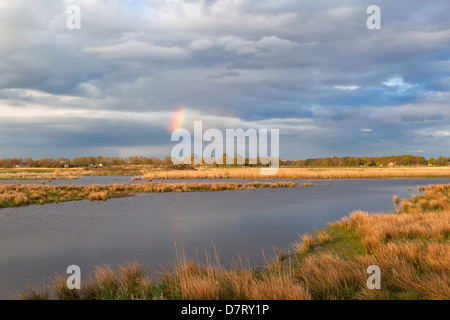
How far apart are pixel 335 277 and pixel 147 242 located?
29.8ft

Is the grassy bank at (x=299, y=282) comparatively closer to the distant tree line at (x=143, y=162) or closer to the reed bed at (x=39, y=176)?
the reed bed at (x=39, y=176)

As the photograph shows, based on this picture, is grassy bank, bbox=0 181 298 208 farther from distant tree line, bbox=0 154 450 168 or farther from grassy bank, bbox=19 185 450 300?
distant tree line, bbox=0 154 450 168

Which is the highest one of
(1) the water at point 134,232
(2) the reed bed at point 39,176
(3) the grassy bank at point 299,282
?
(3) the grassy bank at point 299,282

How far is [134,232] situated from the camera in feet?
52.7

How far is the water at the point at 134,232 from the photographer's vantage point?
36.0 ft

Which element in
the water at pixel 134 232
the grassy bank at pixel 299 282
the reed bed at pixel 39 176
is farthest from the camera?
the reed bed at pixel 39 176

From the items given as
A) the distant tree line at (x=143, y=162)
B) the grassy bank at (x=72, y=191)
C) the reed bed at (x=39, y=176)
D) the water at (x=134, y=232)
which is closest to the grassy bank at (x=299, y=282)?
the water at (x=134, y=232)

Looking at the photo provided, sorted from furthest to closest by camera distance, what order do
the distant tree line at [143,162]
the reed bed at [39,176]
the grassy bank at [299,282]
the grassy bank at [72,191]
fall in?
the distant tree line at [143,162] < the reed bed at [39,176] < the grassy bank at [72,191] < the grassy bank at [299,282]

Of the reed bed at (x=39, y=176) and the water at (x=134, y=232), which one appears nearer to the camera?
the water at (x=134, y=232)

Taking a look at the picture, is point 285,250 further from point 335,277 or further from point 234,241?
point 335,277

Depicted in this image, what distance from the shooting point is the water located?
11.0m

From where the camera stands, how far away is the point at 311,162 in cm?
19200

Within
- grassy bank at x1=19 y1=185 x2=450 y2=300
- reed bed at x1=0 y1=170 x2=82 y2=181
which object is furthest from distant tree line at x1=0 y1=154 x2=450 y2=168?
grassy bank at x1=19 y1=185 x2=450 y2=300
